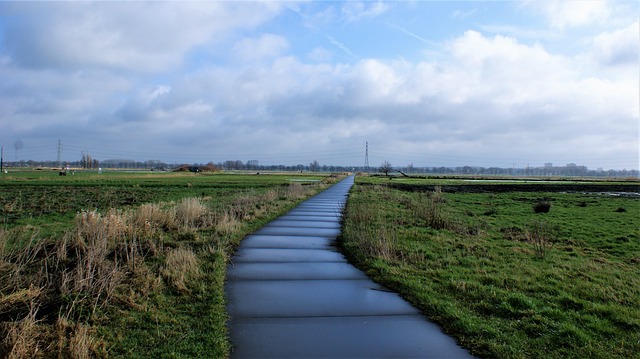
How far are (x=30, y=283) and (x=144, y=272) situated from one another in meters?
1.75

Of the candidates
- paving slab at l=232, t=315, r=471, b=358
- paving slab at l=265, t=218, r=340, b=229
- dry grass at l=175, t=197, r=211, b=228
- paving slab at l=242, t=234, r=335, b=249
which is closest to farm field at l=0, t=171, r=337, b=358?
paving slab at l=232, t=315, r=471, b=358

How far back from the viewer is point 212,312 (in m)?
5.95

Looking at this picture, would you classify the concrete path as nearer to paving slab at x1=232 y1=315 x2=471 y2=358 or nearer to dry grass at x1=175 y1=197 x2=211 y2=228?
paving slab at x1=232 y1=315 x2=471 y2=358

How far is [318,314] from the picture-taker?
6.09 meters

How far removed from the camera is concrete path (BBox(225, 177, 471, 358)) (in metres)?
4.89

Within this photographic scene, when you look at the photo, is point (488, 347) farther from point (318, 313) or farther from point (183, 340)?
point (183, 340)

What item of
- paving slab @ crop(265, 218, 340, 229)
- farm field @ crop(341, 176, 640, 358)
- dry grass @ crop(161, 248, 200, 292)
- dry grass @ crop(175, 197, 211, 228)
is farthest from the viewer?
paving slab @ crop(265, 218, 340, 229)

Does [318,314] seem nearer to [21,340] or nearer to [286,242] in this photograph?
[21,340]

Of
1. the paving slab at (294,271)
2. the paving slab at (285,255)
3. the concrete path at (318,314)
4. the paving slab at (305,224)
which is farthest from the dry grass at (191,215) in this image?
the paving slab at (294,271)

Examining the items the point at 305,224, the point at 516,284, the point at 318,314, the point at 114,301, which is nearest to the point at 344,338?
the point at 318,314

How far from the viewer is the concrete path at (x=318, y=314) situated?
4.89 meters

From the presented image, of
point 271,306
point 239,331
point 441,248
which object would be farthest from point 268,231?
point 239,331

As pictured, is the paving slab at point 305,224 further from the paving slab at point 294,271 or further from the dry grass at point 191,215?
→ the paving slab at point 294,271

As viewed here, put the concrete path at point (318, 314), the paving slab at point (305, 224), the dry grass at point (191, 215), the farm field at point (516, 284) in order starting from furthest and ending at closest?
the paving slab at point (305, 224) → the dry grass at point (191, 215) → the farm field at point (516, 284) → the concrete path at point (318, 314)
